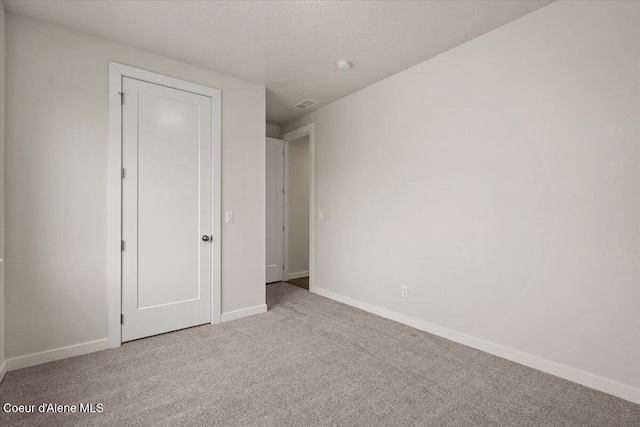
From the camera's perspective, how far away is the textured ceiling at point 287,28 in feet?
7.48

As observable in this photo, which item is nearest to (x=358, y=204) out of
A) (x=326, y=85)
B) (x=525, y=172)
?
(x=326, y=85)

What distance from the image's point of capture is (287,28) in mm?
2547

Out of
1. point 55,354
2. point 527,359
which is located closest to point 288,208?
point 55,354

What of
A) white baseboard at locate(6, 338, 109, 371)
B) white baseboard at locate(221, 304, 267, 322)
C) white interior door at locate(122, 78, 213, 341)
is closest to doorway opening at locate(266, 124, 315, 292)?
white baseboard at locate(221, 304, 267, 322)

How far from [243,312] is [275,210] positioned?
212cm

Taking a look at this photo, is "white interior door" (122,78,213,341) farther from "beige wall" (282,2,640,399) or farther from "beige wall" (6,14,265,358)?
"beige wall" (282,2,640,399)

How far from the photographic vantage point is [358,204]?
392cm

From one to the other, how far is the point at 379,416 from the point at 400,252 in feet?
6.01

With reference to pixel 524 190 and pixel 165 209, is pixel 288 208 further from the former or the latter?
pixel 524 190

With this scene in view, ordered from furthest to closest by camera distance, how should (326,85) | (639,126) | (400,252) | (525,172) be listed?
(326,85), (400,252), (525,172), (639,126)

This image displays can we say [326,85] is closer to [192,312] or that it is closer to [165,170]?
[165,170]

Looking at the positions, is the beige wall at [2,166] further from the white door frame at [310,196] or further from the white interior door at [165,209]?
the white door frame at [310,196]

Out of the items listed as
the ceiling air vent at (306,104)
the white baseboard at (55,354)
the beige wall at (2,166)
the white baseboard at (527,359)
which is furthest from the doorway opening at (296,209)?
the beige wall at (2,166)

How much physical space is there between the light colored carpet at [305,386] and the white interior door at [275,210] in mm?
2269
